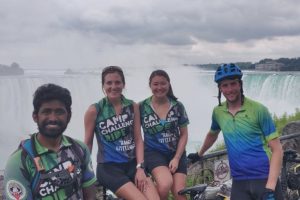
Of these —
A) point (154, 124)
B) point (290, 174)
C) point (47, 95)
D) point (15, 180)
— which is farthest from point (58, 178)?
point (290, 174)

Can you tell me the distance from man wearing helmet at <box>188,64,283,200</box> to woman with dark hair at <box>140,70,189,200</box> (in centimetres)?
69

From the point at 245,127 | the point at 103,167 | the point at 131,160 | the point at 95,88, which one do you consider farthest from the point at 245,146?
the point at 95,88

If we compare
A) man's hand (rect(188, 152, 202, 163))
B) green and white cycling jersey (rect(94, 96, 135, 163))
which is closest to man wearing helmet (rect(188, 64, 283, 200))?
man's hand (rect(188, 152, 202, 163))

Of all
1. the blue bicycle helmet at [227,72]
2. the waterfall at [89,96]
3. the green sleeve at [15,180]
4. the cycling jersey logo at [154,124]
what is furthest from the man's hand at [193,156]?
the waterfall at [89,96]

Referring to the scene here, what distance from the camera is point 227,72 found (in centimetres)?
320

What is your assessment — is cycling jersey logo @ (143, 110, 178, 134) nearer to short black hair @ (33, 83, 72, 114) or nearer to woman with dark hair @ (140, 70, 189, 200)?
woman with dark hair @ (140, 70, 189, 200)

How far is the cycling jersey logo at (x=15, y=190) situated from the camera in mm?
2109

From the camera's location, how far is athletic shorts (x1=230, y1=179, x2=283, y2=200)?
309cm

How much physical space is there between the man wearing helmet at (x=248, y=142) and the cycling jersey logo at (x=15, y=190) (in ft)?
5.56

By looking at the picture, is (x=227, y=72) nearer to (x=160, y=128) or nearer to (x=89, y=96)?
(x=160, y=128)

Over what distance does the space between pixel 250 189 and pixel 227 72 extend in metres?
0.91

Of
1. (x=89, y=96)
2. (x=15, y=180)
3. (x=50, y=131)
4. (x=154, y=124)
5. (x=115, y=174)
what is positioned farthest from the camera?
(x=89, y=96)

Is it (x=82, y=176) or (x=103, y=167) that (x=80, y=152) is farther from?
(x=103, y=167)

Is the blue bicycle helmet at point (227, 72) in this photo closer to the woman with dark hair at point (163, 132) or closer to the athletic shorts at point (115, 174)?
the woman with dark hair at point (163, 132)
